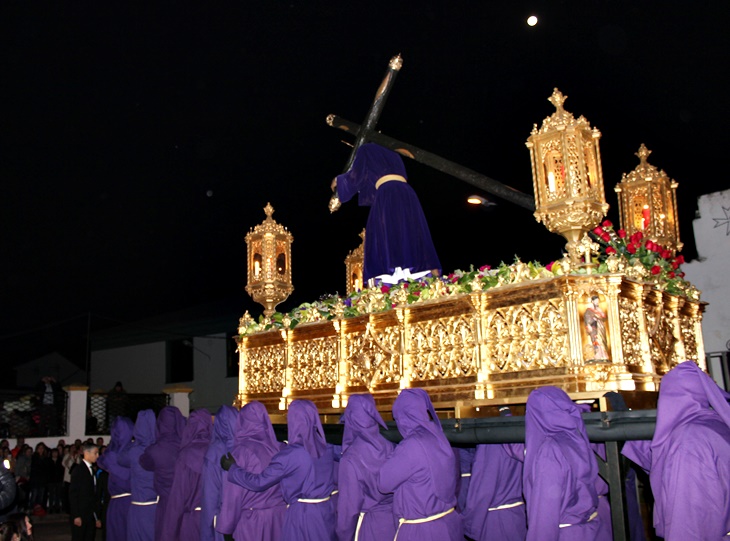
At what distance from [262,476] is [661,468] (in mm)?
2830

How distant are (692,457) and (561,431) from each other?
2.85 feet

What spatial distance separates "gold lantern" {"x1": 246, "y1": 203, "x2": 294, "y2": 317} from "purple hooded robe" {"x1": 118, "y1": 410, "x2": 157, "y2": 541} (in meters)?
2.63

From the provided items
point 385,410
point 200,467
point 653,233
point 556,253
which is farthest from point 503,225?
point 200,467

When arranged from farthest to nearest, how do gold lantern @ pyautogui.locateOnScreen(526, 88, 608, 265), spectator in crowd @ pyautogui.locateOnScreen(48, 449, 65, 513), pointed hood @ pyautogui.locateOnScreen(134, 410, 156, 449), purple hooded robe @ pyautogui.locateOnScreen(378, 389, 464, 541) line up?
spectator in crowd @ pyautogui.locateOnScreen(48, 449, 65, 513) < pointed hood @ pyautogui.locateOnScreen(134, 410, 156, 449) < gold lantern @ pyautogui.locateOnScreen(526, 88, 608, 265) < purple hooded robe @ pyautogui.locateOnScreen(378, 389, 464, 541)

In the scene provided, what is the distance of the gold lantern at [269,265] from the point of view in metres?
9.64

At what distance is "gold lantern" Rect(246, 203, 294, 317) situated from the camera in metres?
9.64

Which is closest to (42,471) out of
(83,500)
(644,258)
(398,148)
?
(83,500)

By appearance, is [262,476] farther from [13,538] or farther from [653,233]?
[653,233]

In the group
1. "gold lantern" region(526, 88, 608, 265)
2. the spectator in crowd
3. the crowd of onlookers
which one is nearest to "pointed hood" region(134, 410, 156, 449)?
"gold lantern" region(526, 88, 608, 265)

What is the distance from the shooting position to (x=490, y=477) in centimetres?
526

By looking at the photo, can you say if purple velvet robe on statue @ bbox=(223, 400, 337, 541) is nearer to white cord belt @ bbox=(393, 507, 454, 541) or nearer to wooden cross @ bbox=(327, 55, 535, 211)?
white cord belt @ bbox=(393, 507, 454, 541)

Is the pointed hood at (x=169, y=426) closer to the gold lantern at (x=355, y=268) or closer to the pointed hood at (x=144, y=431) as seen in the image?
→ the pointed hood at (x=144, y=431)

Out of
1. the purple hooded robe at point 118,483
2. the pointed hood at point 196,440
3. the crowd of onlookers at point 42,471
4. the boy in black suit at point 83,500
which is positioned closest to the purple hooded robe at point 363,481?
the pointed hood at point 196,440

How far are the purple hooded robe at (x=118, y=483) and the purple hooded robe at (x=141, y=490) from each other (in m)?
0.14
